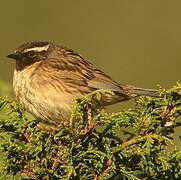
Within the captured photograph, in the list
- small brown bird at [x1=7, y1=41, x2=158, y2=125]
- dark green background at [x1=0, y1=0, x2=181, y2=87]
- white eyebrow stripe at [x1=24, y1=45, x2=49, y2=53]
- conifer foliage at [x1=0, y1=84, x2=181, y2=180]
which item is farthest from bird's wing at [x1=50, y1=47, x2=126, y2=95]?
dark green background at [x1=0, y1=0, x2=181, y2=87]

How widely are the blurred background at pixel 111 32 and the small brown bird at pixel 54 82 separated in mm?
8219

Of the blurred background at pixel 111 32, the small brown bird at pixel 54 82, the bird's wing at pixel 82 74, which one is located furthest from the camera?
the blurred background at pixel 111 32

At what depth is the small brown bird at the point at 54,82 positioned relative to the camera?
7.72m

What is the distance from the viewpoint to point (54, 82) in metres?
8.09

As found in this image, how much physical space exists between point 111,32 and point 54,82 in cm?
1174

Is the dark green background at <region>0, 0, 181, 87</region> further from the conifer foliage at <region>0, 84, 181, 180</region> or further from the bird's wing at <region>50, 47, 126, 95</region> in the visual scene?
the conifer foliage at <region>0, 84, 181, 180</region>

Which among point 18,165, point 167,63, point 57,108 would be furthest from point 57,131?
point 167,63

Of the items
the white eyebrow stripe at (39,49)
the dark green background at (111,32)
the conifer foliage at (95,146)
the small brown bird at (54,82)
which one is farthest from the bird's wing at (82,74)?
the dark green background at (111,32)

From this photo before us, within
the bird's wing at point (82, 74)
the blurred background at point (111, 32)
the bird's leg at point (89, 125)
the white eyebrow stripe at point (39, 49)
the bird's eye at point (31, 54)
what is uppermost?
the bird's leg at point (89, 125)

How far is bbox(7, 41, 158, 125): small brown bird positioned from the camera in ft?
25.3

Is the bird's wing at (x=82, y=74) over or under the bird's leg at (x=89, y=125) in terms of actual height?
under

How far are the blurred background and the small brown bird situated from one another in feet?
27.0

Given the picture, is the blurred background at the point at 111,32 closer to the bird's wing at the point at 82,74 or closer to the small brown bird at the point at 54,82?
the bird's wing at the point at 82,74

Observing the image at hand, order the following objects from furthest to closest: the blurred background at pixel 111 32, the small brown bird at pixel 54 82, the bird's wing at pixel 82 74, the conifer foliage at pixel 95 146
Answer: the blurred background at pixel 111 32 → the bird's wing at pixel 82 74 → the small brown bird at pixel 54 82 → the conifer foliage at pixel 95 146
